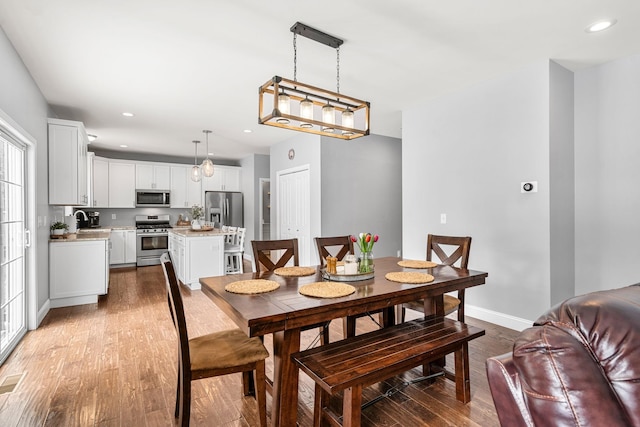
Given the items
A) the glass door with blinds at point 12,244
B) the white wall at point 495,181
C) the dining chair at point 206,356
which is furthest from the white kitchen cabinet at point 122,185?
the dining chair at point 206,356

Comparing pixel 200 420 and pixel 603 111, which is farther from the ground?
pixel 603 111

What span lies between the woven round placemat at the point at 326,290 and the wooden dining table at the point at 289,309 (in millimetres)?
31

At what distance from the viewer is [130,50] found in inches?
110

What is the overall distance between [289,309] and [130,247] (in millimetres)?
6621

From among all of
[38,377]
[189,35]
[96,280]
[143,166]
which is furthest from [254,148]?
[38,377]

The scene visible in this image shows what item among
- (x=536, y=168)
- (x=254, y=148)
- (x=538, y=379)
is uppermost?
(x=254, y=148)

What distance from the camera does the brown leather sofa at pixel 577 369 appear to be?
713mm

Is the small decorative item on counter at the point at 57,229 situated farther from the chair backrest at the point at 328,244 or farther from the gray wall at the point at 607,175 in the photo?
the gray wall at the point at 607,175

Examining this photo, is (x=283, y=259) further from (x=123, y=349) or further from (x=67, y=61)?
(x=67, y=61)

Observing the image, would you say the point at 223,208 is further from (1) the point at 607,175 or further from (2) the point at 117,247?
(1) the point at 607,175

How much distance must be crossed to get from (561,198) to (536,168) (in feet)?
1.28

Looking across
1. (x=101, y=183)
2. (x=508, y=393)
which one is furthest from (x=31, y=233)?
(x=101, y=183)

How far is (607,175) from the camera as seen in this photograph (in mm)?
3084

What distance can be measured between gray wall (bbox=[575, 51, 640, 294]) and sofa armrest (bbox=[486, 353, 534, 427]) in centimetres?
311
